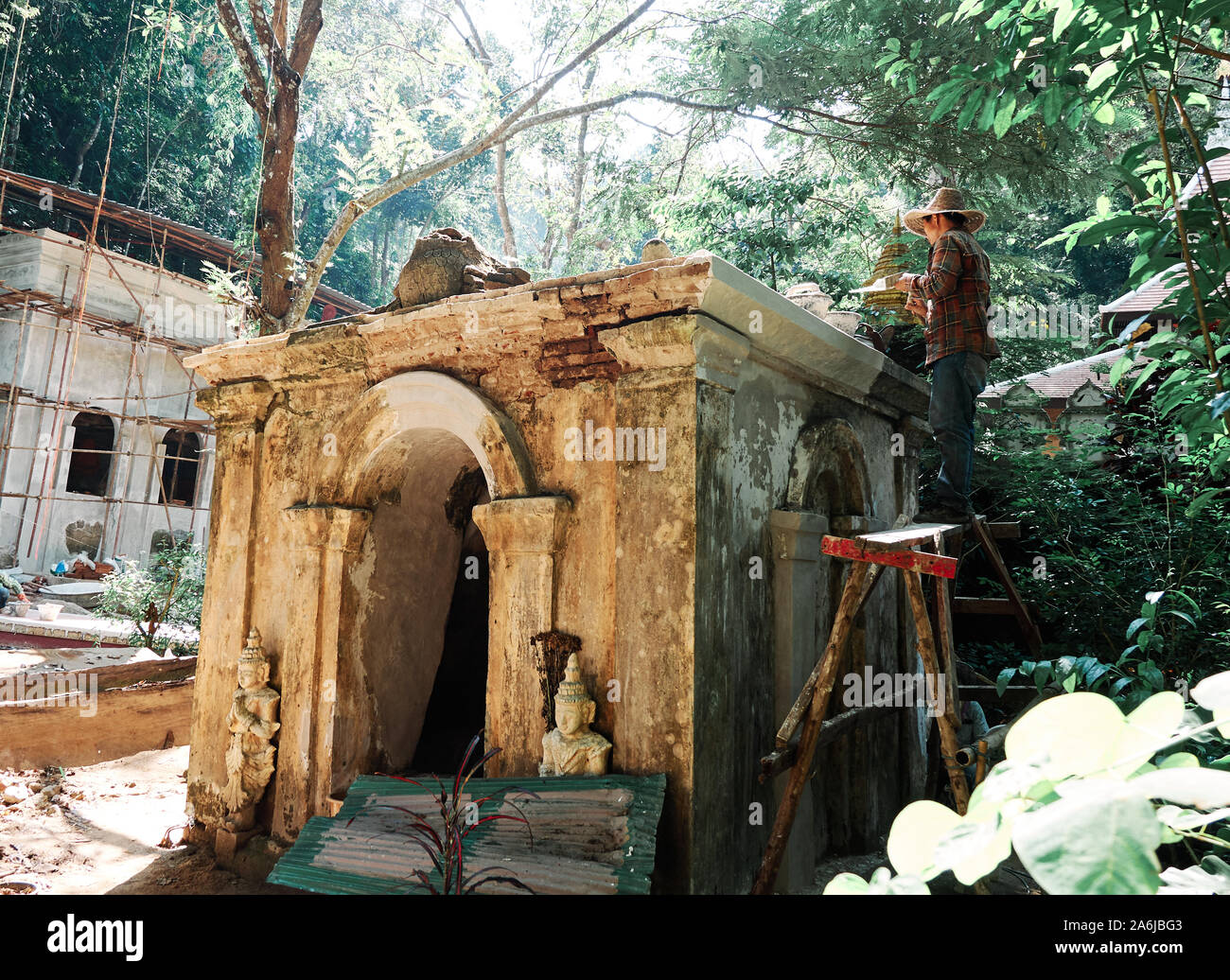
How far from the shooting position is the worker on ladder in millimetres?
4859

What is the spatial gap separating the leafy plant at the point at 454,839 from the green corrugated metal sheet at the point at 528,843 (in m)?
0.03

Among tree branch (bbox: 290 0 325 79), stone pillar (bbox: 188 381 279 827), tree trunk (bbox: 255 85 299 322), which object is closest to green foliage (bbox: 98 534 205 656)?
tree trunk (bbox: 255 85 299 322)

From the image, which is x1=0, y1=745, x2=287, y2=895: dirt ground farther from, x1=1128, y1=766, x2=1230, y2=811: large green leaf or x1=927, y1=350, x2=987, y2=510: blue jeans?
x1=1128, y1=766, x2=1230, y2=811: large green leaf

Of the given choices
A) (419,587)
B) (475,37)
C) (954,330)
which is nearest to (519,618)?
(419,587)

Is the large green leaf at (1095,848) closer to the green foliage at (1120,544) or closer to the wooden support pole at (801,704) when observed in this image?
the wooden support pole at (801,704)

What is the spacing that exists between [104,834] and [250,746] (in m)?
1.76

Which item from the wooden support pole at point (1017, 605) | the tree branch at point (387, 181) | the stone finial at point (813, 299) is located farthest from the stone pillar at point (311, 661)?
the tree branch at point (387, 181)

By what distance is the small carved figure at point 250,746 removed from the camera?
5184 millimetres

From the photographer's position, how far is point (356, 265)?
26250 mm

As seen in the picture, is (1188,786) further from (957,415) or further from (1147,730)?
(957,415)

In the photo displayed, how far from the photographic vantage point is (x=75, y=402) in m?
15.5

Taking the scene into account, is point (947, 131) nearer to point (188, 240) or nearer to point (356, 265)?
point (188, 240)
